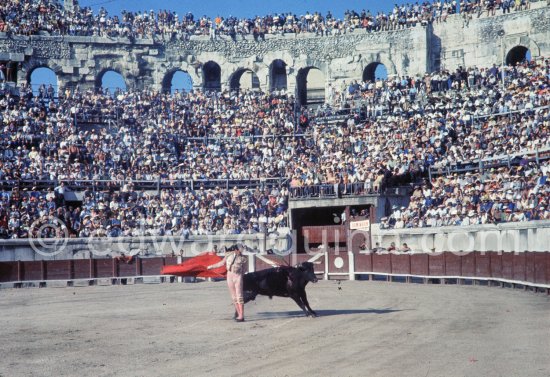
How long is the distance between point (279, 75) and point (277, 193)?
14604 mm

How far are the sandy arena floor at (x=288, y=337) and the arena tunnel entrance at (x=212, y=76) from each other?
2648 cm

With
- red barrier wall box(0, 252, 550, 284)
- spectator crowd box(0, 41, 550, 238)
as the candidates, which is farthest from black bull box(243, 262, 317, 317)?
spectator crowd box(0, 41, 550, 238)

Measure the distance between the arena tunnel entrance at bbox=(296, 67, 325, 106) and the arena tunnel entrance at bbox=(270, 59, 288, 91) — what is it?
3.73 feet

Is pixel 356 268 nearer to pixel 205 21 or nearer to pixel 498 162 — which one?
pixel 498 162

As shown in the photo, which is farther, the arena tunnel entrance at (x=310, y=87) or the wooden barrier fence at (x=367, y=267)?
the arena tunnel entrance at (x=310, y=87)

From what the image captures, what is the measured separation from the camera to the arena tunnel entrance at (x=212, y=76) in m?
46.3

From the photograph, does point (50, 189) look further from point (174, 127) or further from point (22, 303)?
point (22, 303)

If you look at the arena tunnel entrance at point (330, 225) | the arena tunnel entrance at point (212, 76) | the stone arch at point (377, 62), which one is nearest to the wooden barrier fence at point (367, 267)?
the arena tunnel entrance at point (330, 225)

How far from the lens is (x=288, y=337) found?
40.5 feet

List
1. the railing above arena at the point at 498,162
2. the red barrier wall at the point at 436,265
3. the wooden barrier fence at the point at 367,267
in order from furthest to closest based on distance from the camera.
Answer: the railing above arena at the point at 498,162 < the red barrier wall at the point at 436,265 < the wooden barrier fence at the point at 367,267

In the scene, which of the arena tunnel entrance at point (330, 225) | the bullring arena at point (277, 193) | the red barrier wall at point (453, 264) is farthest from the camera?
the arena tunnel entrance at point (330, 225)

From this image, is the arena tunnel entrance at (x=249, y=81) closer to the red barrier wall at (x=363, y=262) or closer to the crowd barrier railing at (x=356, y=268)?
the crowd barrier railing at (x=356, y=268)

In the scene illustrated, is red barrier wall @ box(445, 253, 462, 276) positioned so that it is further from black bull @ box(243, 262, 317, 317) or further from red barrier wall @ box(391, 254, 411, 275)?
black bull @ box(243, 262, 317, 317)

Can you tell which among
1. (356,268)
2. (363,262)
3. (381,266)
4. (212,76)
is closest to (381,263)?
(381,266)
